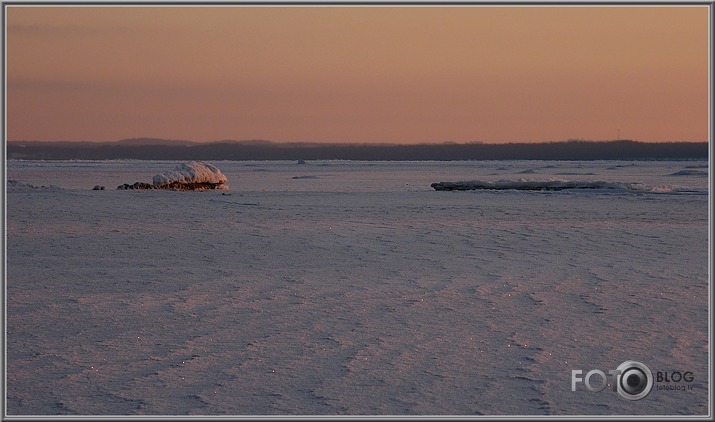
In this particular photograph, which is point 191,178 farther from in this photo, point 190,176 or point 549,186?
point 549,186

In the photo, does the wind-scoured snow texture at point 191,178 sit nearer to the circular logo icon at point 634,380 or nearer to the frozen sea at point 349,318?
the frozen sea at point 349,318

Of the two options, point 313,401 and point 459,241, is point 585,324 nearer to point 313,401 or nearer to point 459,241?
point 313,401

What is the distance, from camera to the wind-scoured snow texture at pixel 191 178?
21.9m

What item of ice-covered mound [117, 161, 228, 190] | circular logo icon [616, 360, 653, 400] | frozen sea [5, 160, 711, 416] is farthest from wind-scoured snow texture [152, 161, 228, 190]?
circular logo icon [616, 360, 653, 400]

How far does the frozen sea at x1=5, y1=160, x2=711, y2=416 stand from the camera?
384 cm

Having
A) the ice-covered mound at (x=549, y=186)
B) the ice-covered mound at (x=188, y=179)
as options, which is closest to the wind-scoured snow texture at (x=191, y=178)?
the ice-covered mound at (x=188, y=179)

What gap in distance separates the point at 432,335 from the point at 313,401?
4.39ft

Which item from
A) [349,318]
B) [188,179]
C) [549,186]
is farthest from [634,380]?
[188,179]

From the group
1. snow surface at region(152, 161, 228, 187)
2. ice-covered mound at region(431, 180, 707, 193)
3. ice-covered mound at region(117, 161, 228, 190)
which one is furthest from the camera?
snow surface at region(152, 161, 228, 187)

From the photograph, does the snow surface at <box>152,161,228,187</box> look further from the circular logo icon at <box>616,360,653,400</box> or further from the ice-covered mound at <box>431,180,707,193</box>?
the circular logo icon at <box>616,360,653,400</box>

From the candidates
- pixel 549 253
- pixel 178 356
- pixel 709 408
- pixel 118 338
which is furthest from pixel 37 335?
pixel 549 253

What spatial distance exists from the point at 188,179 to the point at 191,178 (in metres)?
0.09

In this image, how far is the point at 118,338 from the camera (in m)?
4.85

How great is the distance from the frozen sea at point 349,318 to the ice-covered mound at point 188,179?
10.6 meters
